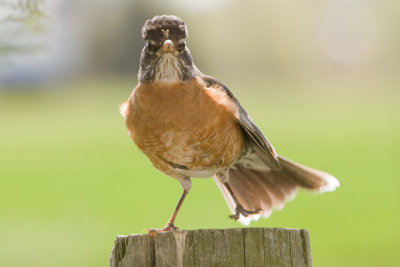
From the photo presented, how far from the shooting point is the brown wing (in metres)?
4.94

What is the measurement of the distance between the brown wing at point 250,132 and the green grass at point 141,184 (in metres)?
1.77

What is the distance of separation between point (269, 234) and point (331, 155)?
19.0 meters

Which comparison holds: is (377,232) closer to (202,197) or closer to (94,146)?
(202,197)

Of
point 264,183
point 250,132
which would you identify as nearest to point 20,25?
point 250,132

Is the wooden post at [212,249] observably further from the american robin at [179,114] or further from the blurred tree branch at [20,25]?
the american robin at [179,114]

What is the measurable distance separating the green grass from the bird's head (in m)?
1.89

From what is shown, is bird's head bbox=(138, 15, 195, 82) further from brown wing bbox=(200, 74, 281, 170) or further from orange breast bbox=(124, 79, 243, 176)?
brown wing bbox=(200, 74, 281, 170)

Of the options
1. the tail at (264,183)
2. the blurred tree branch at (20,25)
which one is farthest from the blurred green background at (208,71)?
the tail at (264,183)

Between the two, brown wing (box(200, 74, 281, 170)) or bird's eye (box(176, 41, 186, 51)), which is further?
brown wing (box(200, 74, 281, 170))

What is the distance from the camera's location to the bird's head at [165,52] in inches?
176

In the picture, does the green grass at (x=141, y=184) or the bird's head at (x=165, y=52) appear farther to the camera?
the green grass at (x=141, y=184)

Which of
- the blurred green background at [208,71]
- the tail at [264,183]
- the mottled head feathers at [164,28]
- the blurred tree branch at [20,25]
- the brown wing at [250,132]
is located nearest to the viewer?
the blurred tree branch at [20,25]

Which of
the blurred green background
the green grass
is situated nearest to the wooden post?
the blurred green background

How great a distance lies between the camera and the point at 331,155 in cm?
2200
